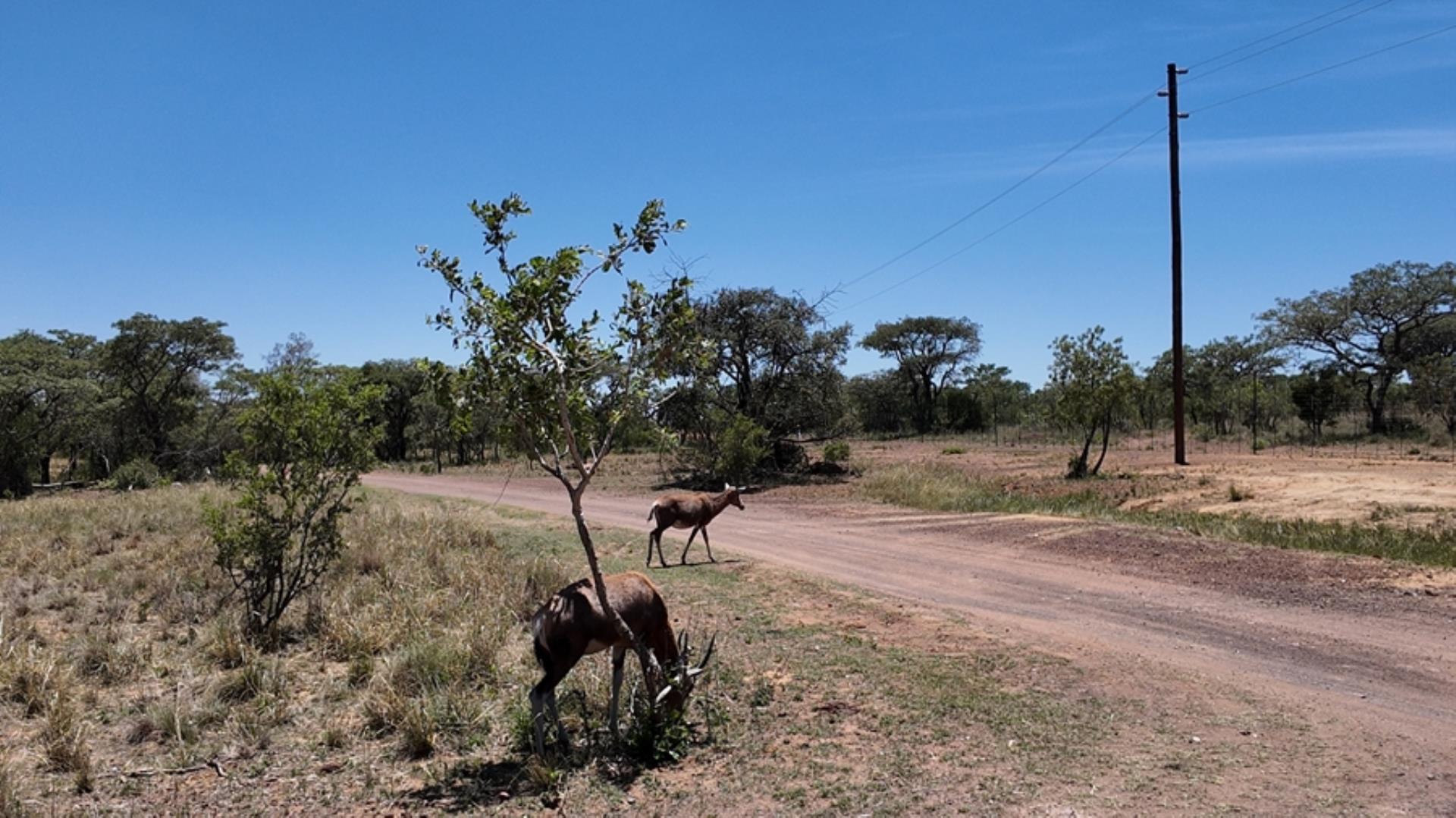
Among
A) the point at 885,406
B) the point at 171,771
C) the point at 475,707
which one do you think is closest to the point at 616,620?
the point at 475,707

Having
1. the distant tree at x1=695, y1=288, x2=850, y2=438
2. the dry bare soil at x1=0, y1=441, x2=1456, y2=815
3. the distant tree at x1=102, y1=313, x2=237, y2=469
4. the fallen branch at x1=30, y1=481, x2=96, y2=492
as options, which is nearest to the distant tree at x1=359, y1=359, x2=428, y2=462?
the distant tree at x1=102, y1=313, x2=237, y2=469

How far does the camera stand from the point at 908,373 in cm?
7181

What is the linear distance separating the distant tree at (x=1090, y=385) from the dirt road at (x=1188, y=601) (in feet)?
32.2

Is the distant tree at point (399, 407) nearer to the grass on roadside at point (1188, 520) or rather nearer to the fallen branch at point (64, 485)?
the fallen branch at point (64, 485)

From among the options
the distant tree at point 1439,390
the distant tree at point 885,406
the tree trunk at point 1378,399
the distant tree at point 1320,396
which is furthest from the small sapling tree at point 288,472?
the distant tree at point 885,406

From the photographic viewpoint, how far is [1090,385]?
88.1ft

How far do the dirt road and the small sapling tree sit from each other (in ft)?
21.1

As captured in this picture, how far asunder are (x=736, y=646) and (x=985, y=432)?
53.5 m

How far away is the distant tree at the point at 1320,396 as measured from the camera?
42.0 meters

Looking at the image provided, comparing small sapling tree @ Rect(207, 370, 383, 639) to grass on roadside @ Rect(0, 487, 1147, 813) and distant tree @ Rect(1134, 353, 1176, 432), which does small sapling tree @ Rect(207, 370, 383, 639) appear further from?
distant tree @ Rect(1134, 353, 1176, 432)

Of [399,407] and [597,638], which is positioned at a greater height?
[399,407]

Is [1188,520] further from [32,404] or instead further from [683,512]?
[32,404]

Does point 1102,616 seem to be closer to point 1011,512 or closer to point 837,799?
point 837,799

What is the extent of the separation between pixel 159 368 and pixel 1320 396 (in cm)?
5917
